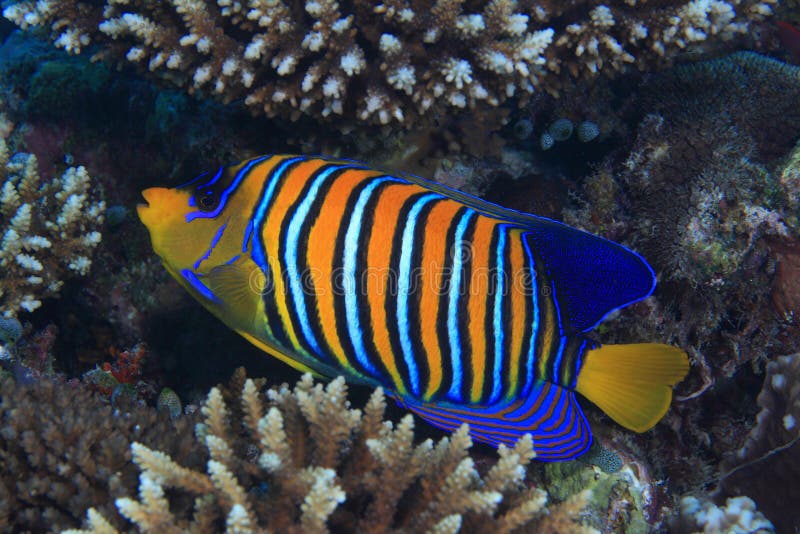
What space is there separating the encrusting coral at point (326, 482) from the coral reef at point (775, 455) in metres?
1.31

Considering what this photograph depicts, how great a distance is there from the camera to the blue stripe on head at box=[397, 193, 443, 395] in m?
1.93

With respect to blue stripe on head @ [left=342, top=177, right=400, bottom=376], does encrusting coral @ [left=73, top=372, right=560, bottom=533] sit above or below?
below

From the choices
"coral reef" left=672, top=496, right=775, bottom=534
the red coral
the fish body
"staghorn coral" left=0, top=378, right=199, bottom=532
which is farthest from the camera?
the red coral

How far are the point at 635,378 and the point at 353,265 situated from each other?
1.13 metres

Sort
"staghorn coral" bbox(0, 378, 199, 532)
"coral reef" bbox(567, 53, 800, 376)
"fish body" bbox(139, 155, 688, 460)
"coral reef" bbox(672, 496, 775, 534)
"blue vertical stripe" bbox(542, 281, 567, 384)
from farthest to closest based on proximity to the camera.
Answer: "coral reef" bbox(567, 53, 800, 376), "coral reef" bbox(672, 496, 775, 534), "blue vertical stripe" bbox(542, 281, 567, 384), "fish body" bbox(139, 155, 688, 460), "staghorn coral" bbox(0, 378, 199, 532)

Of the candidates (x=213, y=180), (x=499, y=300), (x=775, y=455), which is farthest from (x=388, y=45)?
(x=775, y=455)

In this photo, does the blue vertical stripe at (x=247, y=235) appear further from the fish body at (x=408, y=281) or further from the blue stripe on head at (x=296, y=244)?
the blue stripe on head at (x=296, y=244)

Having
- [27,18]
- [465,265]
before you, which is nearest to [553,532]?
[465,265]

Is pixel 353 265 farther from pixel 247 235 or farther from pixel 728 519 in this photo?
pixel 728 519

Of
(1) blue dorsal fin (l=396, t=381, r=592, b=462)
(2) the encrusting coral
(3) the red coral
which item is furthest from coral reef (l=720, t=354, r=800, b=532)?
(3) the red coral

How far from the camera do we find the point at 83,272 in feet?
10.3

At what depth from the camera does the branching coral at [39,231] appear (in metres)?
3.01

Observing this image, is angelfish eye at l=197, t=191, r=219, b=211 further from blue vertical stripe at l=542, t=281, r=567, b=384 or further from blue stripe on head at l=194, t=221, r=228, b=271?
blue vertical stripe at l=542, t=281, r=567, b=384

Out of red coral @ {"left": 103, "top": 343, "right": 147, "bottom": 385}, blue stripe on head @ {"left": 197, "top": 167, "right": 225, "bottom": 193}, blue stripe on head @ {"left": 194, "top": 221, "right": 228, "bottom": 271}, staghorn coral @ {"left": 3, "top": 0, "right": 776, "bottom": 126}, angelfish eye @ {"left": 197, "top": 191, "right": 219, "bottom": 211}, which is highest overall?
staghorn coral @ {"left": 3, "top": 0, "right": 776, "bottom": 126}
